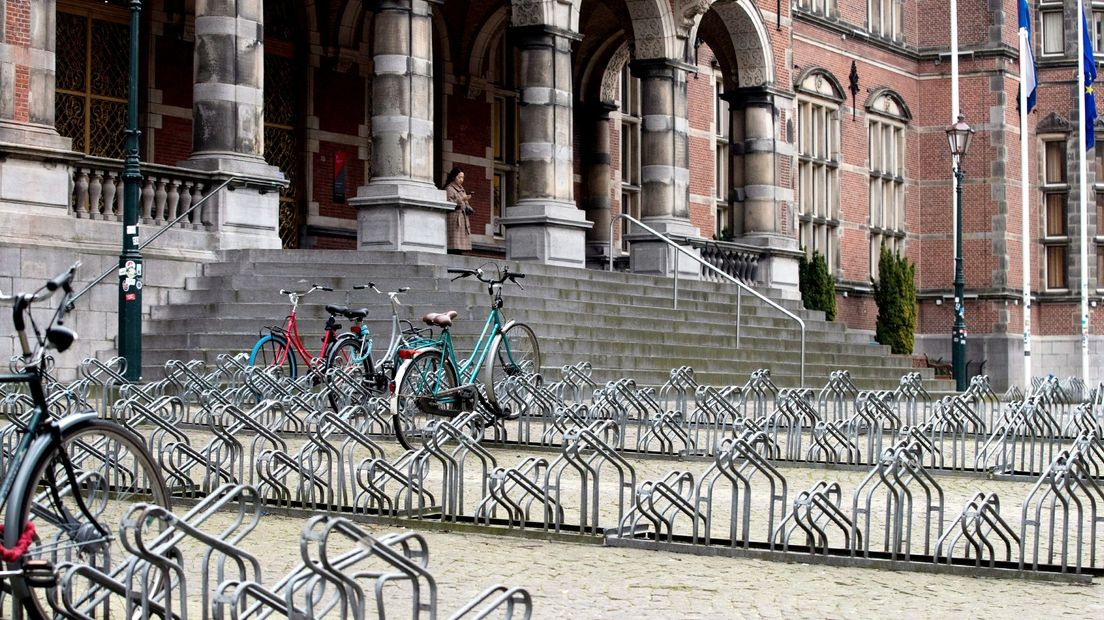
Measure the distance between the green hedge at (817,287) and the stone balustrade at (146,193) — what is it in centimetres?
1493

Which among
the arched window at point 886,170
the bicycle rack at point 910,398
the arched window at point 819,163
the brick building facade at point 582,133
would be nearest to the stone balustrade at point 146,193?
the brick building facade at point 582,133

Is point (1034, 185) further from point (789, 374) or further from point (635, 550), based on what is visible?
point (635, 550)

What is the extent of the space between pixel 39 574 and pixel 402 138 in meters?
16.0

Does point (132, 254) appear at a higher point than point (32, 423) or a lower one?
higher

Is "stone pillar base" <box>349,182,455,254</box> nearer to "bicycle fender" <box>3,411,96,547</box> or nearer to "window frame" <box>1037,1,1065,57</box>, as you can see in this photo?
"bicycle fender" <box>3,411,96,547</box>

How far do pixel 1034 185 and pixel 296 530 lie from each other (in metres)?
31.7

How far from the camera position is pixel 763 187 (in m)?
27.9

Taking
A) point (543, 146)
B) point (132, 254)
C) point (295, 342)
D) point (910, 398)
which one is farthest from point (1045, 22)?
point (132, 254)

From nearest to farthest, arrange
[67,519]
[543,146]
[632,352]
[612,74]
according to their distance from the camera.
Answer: [67,519]
[632,352]
[543,146]
[612,74]

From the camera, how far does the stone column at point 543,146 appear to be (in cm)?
2275

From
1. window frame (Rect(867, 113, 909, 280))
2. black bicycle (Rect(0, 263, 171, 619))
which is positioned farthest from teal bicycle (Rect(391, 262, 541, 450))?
window frame (Rect(867, 113, 909, 280))

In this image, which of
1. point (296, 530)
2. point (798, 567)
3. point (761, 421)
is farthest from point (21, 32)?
point (798, 567)

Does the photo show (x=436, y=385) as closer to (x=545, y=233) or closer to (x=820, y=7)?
(x=545, y=233)

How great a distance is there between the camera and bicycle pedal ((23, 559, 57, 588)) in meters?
4.75
